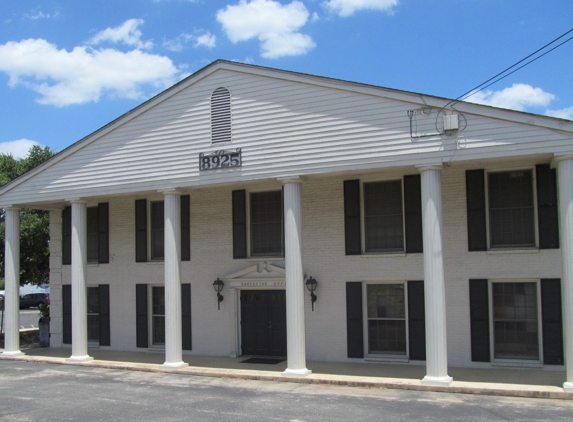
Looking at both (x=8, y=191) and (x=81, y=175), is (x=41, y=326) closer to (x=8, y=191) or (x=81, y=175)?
(x=8, y=191)

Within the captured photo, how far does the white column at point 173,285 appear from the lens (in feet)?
49.6

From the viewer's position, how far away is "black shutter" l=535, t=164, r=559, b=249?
1351 cm

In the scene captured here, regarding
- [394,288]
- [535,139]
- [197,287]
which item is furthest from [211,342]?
[535,139]

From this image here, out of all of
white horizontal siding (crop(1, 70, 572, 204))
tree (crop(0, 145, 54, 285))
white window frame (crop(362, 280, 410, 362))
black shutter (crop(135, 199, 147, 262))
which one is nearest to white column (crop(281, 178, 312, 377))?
white horizontal siding (crop(1, 70, 572, 204))

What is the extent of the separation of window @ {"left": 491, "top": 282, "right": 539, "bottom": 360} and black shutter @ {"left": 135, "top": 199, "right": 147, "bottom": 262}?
10441 millimetres

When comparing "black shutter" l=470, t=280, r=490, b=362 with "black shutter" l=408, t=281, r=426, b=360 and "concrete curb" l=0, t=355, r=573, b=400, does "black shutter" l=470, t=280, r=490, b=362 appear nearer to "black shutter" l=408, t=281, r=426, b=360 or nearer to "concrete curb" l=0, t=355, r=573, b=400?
"black shutter" l=408, t=281, r=426, b=360

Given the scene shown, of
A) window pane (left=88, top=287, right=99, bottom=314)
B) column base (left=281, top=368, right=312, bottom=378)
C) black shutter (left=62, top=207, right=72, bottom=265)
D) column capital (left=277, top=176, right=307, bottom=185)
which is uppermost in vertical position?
column capital (left=277, top=176, right=307, bottom=185)

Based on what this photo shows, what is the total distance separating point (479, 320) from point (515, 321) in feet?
2.77

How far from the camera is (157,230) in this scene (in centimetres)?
1845

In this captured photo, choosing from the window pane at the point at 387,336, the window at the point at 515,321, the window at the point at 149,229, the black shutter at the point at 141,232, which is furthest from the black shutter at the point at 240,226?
the window at the point at 515,321

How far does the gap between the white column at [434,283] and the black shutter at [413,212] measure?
2.26 metres

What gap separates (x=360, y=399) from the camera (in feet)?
37.4

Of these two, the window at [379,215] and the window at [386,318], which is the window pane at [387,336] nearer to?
the window at [386,318]

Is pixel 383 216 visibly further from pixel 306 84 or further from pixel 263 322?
pixel 263 322
